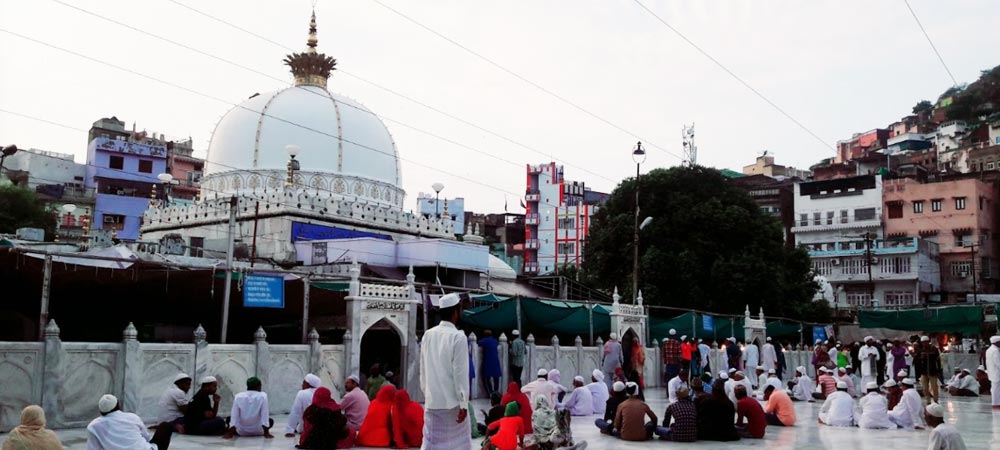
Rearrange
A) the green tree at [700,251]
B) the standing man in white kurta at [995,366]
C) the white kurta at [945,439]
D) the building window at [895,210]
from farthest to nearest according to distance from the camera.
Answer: the building window at [895,210], the green tree at [700,251], the standing man in white kurta at [995,366], the white kurta at [945,439]

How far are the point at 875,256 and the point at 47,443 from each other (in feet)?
175

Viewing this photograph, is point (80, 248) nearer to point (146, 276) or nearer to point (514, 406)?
point (146, 276)

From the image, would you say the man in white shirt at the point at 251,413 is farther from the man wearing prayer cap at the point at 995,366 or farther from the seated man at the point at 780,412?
the man wearing prayer cap at the point at 995,366

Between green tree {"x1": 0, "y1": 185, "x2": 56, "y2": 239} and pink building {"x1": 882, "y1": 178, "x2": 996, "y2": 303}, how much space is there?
49.0 meters

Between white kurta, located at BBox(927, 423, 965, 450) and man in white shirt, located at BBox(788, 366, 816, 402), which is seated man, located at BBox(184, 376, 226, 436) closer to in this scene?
white kurta, located at BBox(927, 423, 965, 450)

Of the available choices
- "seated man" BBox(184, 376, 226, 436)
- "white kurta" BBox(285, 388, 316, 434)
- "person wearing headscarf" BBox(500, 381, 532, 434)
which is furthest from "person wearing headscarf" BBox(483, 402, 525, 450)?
"seated man" BBox(184, 376, 226, 436)

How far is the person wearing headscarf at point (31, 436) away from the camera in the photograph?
22.7ft

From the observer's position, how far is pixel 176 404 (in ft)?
38.3

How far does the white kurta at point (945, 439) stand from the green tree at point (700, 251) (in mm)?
27028

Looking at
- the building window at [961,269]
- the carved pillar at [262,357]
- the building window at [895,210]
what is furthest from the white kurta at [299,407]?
the building window at [895,210]

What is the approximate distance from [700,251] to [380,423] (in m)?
27.2

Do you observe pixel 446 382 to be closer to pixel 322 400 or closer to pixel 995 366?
pixel 322 400

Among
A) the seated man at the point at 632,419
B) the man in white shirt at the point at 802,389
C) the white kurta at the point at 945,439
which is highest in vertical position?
the white kurta at the point at 945,439

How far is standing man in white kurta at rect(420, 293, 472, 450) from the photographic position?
7.35 metres
